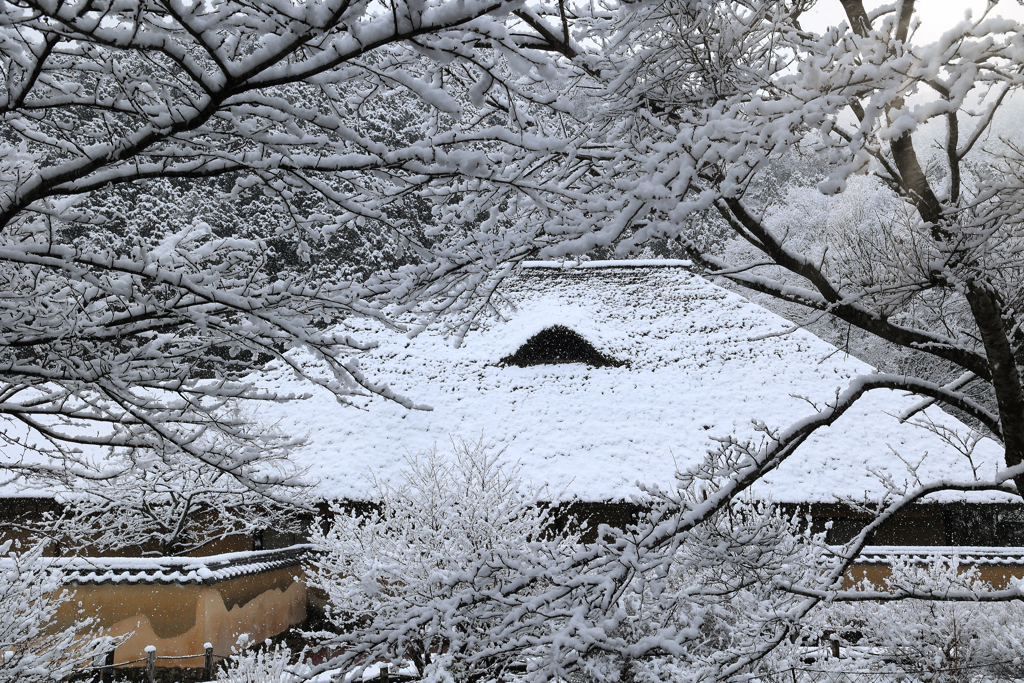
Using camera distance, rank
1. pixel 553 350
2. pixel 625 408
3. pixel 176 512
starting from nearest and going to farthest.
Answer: pixel 176 512 < pixel 625 408 < pixel 553 350

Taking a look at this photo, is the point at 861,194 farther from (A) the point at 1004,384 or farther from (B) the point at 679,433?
(A) the point at 1004,384

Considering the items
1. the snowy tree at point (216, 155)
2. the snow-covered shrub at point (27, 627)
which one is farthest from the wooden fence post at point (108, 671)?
the snowy tree at point (216, 155)

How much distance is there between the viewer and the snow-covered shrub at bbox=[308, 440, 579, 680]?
3.49 metres

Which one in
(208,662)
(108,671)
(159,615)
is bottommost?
(108,671)

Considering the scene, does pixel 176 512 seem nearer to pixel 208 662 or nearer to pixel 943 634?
pixel 208 662

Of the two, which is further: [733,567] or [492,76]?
[733,567]

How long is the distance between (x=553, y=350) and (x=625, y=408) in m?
2.70

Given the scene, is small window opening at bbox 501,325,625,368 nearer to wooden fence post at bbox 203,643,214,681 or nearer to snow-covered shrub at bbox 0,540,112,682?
wooden fence post at bbox 203,643,214,681

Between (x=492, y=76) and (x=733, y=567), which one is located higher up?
(x=492, y=76)

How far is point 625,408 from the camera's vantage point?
13633 millimetres

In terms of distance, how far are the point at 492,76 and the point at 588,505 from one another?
1062 centimetres

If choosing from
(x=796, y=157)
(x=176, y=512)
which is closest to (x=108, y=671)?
(x=176, y=512)

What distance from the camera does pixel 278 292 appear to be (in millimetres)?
3273

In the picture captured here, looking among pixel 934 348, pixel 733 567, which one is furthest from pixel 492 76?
pixel 934 348
